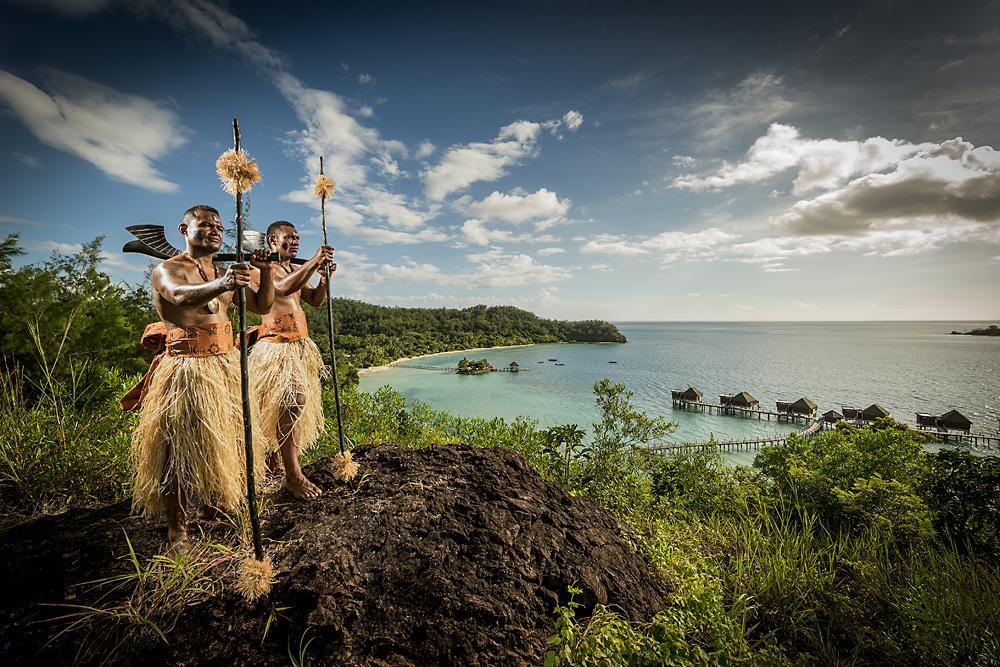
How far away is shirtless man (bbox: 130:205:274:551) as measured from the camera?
244 centimetres

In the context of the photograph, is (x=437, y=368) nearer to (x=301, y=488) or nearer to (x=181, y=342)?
(x=301, y=488)

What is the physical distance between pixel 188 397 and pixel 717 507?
5.98 meters

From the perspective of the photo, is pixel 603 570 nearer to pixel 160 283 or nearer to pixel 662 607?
pixel 662 607

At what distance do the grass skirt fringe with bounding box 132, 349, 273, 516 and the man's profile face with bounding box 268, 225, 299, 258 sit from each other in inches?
46.1

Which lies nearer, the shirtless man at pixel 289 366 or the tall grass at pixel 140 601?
the tall grass at pixel 140 601

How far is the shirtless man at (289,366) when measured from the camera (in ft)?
10.1

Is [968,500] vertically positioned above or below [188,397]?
below

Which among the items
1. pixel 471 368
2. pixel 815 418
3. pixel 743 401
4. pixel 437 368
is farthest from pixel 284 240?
pixel 437 368

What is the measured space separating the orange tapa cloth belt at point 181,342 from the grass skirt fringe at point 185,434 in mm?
58

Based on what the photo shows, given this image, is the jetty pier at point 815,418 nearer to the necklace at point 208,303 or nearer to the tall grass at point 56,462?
the tall grass at point 56,462

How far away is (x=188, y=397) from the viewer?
8.04 ft

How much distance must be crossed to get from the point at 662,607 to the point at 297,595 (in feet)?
7.31

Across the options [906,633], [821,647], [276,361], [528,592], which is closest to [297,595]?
[528,592]

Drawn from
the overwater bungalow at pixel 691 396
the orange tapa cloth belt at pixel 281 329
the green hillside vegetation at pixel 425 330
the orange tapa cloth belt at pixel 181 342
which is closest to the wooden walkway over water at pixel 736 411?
the overwater bungalow at pixel 691 396
